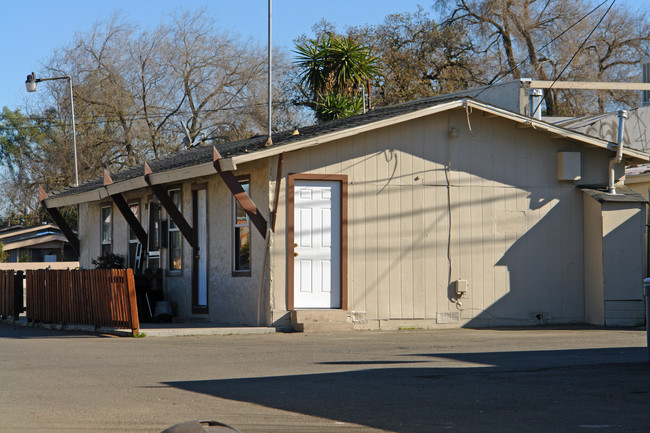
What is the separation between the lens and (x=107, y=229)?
23.2 m

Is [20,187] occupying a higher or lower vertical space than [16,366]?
higher

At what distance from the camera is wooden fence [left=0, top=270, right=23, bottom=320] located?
19.1m

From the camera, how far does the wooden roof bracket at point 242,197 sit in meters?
14.7

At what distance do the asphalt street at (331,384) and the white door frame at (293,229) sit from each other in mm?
1828

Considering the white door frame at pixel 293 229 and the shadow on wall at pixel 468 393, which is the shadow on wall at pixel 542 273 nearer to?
the white door frame at pixel 293 229

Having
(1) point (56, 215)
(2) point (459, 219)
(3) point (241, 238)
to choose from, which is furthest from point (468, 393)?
(1) point (56, 215)

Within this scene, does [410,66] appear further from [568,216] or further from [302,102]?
[568,216]

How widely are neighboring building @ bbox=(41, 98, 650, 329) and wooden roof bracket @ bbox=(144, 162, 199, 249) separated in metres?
0.03

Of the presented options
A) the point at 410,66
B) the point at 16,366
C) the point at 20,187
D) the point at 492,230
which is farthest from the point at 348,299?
the point at 20,187

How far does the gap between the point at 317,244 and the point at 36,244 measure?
27.8m

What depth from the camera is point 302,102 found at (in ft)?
141

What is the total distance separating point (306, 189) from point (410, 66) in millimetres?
27457

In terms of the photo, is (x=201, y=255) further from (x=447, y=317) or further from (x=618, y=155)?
(x=618, y=155)

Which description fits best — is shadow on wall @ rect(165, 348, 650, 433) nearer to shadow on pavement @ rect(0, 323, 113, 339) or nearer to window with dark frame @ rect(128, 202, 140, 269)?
shadow on pavement @ rect(0, 323, 113, 339)
